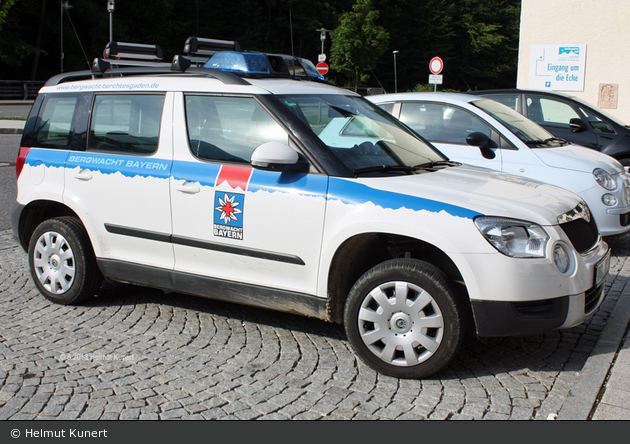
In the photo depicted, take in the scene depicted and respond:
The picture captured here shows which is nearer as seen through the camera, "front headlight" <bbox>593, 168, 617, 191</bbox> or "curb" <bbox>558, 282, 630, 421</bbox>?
"curb" <bbox>558, 282, 630, 421</bbox>

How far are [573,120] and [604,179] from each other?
238cm

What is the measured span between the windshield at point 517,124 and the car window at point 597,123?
1807 millimetres

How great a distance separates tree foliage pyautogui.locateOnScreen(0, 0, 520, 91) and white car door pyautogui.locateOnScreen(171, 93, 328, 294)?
104ft

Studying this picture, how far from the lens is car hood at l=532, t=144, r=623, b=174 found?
6.50 metres

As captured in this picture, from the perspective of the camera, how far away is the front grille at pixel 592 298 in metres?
3.66

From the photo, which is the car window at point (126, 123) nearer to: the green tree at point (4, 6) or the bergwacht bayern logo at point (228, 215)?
the bergwacht bayern logo at point (228, 215)

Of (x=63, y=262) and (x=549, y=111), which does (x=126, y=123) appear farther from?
(x=549, y=111)

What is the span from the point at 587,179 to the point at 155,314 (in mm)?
4373

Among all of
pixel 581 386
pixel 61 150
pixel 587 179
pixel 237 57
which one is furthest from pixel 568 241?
pixel 61 150

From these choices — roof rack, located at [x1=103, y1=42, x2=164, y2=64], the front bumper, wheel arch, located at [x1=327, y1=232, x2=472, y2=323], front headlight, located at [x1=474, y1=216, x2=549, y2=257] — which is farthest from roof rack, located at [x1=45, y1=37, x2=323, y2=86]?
the front bumper

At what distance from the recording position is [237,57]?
15.7 ft

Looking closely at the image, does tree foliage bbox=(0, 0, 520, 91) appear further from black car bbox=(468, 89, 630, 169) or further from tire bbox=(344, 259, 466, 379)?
tire bbox=(344, 259, 466, 379)

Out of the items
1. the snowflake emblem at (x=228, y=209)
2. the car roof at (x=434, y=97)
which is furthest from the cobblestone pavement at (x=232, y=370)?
the car roof at (x=434, y=97)
